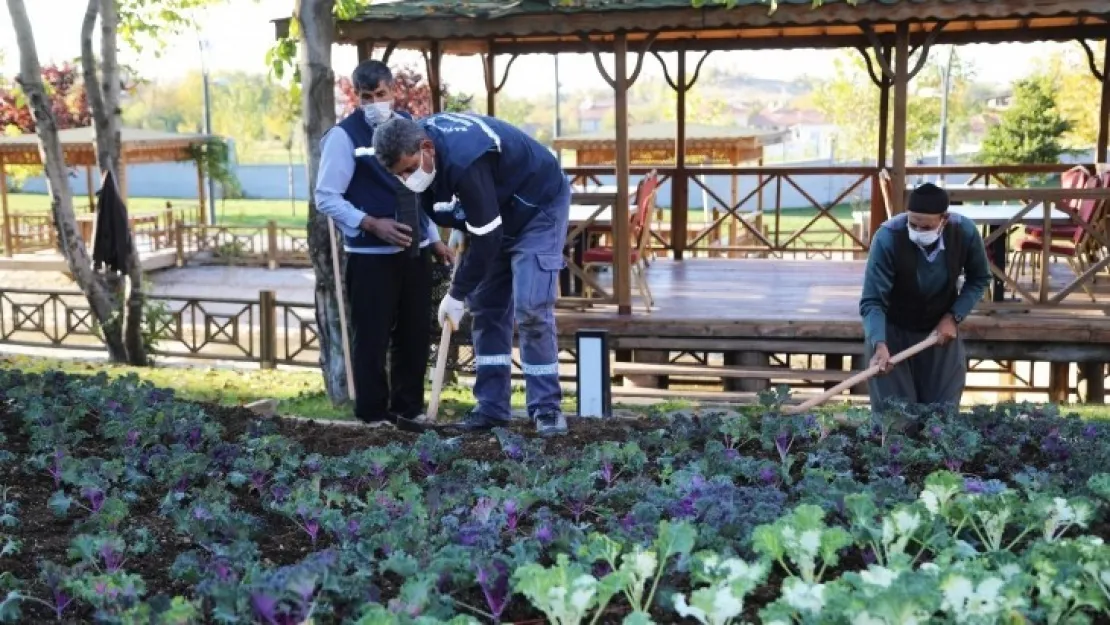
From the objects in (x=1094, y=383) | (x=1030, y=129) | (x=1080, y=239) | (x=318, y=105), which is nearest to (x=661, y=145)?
(x=1030, y=129)

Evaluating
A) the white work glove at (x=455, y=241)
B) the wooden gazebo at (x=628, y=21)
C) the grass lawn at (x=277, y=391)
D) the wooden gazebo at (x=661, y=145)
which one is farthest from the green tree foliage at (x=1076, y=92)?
the white work glove at (x=455, y=241)

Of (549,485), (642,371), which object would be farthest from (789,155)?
(549,485)

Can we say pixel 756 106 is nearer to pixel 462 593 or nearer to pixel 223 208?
pixel 223 208

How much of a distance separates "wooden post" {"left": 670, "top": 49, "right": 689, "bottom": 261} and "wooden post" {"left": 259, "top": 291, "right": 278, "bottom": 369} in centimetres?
419

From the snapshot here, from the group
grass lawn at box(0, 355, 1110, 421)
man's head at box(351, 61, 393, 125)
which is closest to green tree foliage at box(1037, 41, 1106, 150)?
grass lawn at box(0, 355, 1110, 421)

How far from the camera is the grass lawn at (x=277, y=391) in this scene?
6.86 metres

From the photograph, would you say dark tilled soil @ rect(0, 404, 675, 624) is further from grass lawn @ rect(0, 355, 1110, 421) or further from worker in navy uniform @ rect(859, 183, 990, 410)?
worker in navy uniform @ rect(859, 183, 990, 410)

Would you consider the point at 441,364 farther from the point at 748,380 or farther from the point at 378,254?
the point at 748,380

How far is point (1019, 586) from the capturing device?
8.82 ft

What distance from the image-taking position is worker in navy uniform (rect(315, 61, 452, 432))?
577 cm

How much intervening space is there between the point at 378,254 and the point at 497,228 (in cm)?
102

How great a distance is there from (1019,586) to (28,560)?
248cm

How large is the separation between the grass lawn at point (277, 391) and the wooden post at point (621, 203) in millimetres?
1127

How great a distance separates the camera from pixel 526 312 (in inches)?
214
